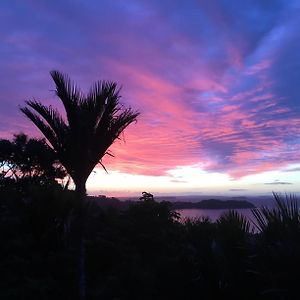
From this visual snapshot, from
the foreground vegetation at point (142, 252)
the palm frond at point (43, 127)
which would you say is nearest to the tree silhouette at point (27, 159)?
the foreground vegetation at point (142, 252)

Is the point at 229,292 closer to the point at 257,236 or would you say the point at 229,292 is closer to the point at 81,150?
the point at 257,236

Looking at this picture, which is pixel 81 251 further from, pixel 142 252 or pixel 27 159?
pixel 27 159

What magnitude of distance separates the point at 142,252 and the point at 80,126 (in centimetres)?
458

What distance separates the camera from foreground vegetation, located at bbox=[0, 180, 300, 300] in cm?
518

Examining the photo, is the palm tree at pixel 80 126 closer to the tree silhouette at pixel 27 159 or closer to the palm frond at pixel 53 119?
the palm frond at pixel 53 119

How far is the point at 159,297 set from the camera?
29.0 ft

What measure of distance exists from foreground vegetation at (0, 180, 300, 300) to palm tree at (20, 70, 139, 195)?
698mm

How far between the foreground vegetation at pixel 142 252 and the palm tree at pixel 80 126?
2.29ft

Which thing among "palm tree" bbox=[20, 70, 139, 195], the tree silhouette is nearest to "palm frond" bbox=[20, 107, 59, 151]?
"palm tree" bbox=[20, 70, 139, 195]

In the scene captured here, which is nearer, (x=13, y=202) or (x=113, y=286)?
(x=113, y=286)

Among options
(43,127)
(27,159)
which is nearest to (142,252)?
(43,127)

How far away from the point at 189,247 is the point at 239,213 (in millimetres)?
1379

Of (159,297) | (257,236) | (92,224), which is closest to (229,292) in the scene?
(257,236)

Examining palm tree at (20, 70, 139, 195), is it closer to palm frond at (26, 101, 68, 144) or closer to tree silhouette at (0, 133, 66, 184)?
palm frond at (26, 101, 68, 144)
